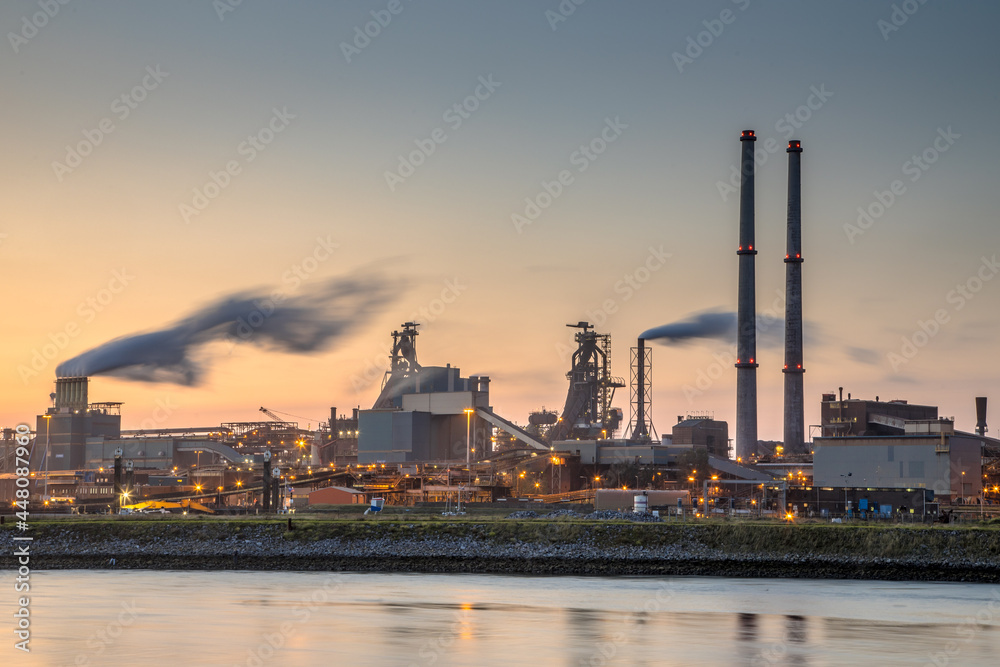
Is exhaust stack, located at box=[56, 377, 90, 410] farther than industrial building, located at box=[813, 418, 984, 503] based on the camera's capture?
Result: Yes

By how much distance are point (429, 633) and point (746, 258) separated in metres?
90.8

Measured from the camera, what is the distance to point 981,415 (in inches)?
4811

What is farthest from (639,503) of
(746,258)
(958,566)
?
(746,258)

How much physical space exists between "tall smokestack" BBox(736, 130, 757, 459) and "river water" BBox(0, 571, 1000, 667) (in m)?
71.1

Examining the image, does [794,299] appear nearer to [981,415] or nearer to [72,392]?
[981,415]

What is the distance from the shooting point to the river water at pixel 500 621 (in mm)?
25422

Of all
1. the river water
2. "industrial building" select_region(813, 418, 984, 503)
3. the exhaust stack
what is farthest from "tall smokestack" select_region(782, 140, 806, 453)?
the exhaust stack

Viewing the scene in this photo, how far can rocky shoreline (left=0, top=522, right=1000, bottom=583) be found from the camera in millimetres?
46562

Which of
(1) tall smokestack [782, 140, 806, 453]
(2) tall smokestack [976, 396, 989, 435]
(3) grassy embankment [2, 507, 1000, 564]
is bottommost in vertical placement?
(3) grassy embankment [2, 507, 1000, 564]

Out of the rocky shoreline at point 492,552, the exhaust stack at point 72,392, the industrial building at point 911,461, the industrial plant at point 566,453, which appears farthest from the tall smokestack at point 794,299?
the exhaust stack at point 72,392

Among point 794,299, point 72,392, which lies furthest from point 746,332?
point 72,392

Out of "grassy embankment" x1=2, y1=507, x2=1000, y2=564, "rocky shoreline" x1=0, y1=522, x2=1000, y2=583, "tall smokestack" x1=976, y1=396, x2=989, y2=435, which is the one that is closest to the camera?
"rocky shoreline" x1=0, y1=522, x2=1000, y2=583

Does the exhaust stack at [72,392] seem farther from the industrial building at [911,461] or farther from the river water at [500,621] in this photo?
the river water at [500,621]

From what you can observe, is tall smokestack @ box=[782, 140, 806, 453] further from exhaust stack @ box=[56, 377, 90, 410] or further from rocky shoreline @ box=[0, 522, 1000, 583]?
exhaust stack @ box=[56, 377, 90, 410]
